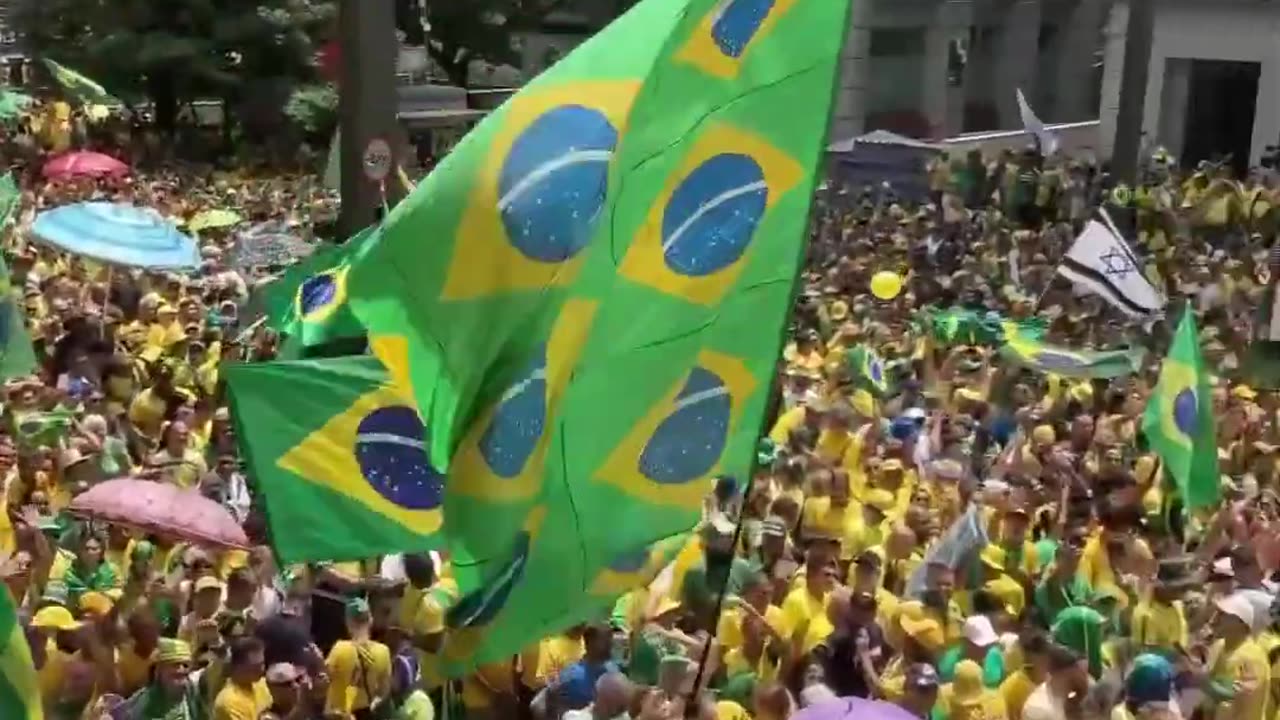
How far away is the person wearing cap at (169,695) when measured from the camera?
6.80 m

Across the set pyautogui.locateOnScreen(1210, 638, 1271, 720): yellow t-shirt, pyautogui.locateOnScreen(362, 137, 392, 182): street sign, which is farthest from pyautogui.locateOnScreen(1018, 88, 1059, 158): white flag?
pyautogui.locateOnScreen(1210, 638, 1271, 720): yellow t-shirt

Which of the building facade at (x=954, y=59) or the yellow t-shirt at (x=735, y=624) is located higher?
the building facade at (x=954, y=59)

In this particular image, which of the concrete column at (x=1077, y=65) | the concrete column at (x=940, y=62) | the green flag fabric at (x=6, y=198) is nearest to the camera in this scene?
the green flag fabric at (x=6, y=198)

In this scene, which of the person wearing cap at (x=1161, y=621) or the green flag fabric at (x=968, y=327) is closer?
the person wearing cap at (x=1161, y=621)

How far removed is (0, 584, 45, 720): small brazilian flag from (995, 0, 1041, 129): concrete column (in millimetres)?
36327

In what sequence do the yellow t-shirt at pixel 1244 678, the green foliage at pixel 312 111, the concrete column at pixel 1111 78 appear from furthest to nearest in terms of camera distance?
the concrete column at pixel 1111 78, the green foliage at pixel 312 111, the yellow t-shirt at pixel 1244 678

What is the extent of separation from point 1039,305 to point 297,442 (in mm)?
10870

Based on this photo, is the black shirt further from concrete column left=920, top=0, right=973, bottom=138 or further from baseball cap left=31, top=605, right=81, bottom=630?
concrete column left=920, top=0, right=973, bottom=138

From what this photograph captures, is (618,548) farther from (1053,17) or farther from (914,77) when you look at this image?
(1053,17)

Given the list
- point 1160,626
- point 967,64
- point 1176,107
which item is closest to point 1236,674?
point 1160,626

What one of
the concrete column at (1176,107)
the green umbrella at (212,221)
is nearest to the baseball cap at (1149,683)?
→ the green umbrella at (212,221)

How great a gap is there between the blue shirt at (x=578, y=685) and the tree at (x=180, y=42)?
26896 mm

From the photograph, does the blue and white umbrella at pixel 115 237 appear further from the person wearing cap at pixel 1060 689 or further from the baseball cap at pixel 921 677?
the person wearing cap at pixel 1060 689

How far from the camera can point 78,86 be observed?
30.2 m
